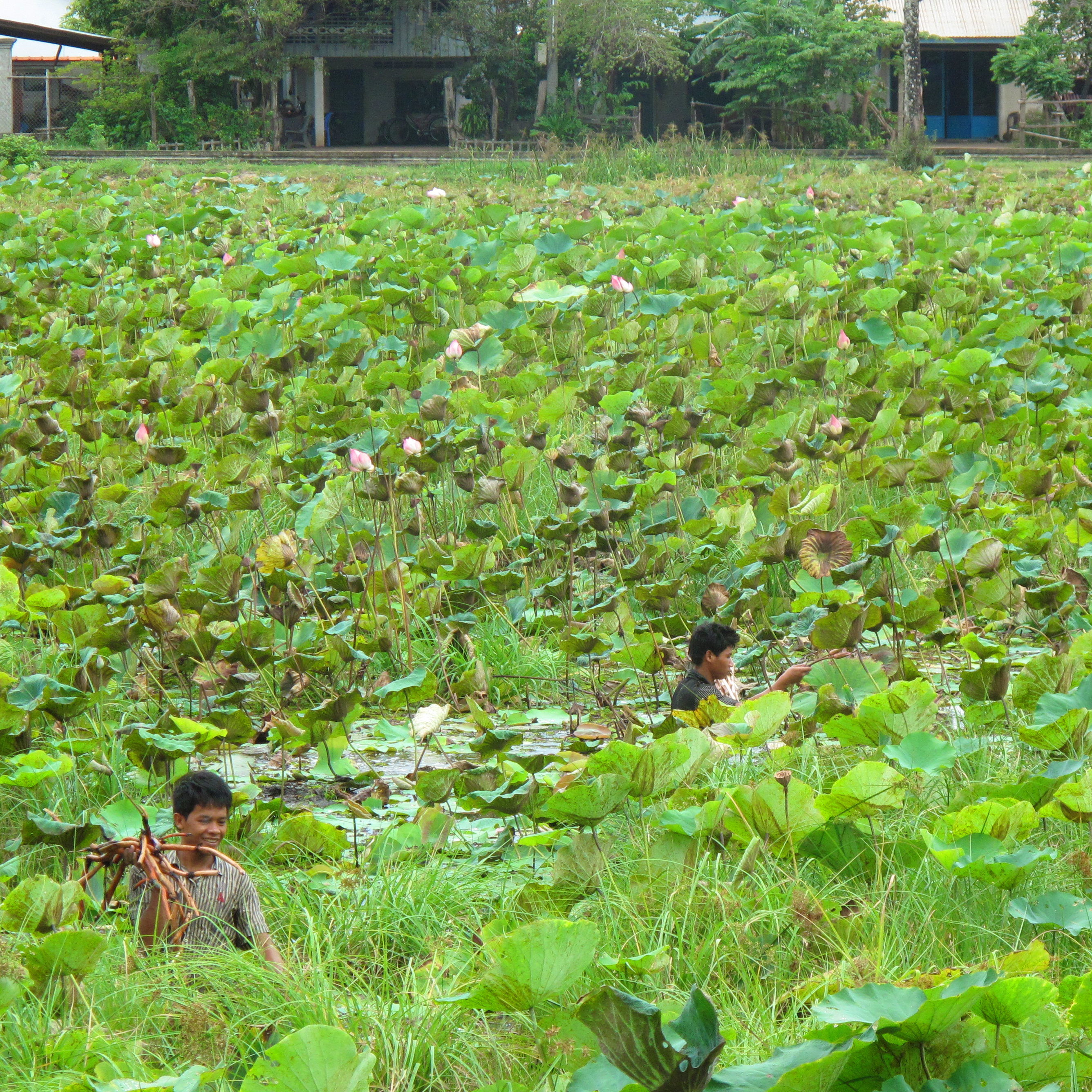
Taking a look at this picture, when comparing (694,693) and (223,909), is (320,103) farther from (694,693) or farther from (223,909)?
(223,909)

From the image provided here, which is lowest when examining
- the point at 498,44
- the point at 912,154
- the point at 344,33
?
the point at 912,154

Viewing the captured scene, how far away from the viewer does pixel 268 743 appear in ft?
11.5

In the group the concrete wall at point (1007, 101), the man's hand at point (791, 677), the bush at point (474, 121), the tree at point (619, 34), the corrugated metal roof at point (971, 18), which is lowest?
the man's hand at point (791, 677)

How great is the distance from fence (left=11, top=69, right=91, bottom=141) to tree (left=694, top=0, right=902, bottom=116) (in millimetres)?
11702

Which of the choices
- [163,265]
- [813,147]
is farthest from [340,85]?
[163,265]

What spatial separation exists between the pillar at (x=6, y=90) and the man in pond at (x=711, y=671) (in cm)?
2625

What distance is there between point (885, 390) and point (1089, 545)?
2328 millimetres

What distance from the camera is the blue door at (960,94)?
28938 mm

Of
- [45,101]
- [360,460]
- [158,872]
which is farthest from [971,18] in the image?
[158,872]

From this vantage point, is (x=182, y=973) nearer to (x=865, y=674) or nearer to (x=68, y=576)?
(x=865, y=674)

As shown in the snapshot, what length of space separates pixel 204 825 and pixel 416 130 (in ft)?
89.8

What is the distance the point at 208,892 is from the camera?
2344 mm

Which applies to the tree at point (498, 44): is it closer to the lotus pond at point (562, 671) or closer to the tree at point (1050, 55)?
the tree at point (1050, 55)

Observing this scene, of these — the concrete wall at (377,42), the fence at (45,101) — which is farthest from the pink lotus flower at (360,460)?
the fence at (45,101)
